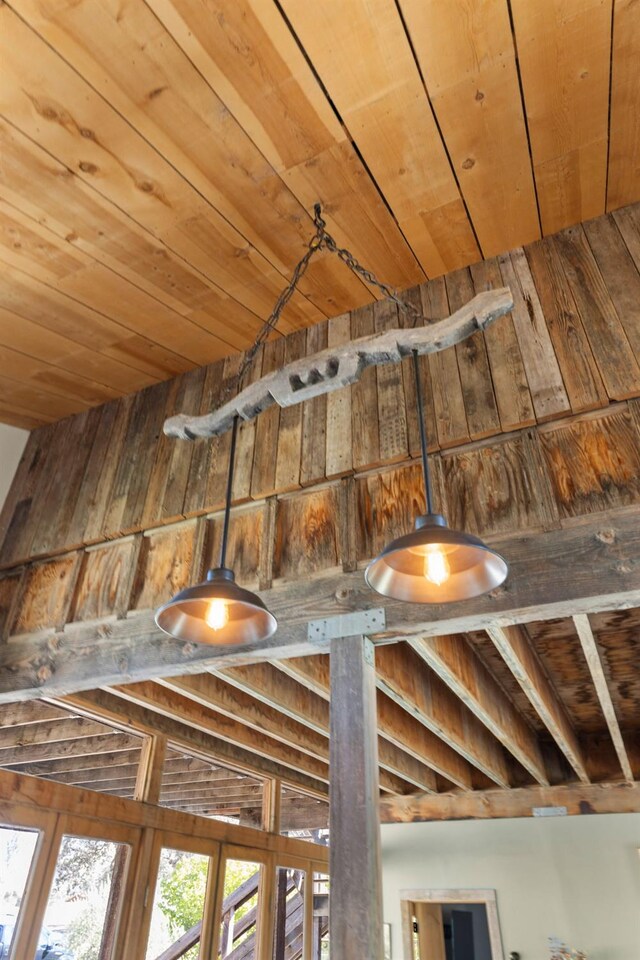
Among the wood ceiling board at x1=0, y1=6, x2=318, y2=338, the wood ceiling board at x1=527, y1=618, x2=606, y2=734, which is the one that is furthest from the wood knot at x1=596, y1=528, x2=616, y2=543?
the wood ceiling board at x1=0, y1=6, x2=318, y2=338

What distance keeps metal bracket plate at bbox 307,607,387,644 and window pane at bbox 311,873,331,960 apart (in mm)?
4457

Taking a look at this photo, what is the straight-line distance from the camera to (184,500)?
313 cm

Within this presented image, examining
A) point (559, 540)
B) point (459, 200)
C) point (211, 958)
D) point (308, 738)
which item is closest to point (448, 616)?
point (559, 540)

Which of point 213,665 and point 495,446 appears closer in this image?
point 495,446

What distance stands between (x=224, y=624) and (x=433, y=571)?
0.76 meters

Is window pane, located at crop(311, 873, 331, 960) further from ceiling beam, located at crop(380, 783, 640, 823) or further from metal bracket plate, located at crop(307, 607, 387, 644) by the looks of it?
metal bracket plate, located at crop(307, 607, 387, 644)

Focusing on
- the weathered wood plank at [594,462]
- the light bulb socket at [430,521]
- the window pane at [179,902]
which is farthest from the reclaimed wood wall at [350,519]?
the window pane at [179,902]

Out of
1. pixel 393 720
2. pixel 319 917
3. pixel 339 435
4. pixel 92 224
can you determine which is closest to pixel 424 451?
pixel 339 435

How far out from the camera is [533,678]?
3.40 meters

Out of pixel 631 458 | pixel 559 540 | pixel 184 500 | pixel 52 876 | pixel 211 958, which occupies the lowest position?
pixel 211 958

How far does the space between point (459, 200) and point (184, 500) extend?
1.87 metres

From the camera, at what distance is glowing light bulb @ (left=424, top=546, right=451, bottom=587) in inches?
73.5

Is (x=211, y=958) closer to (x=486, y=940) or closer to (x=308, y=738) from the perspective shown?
(x=308, y=738)

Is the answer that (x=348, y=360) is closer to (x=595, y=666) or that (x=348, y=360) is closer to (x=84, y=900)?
(x=595, y=666)
